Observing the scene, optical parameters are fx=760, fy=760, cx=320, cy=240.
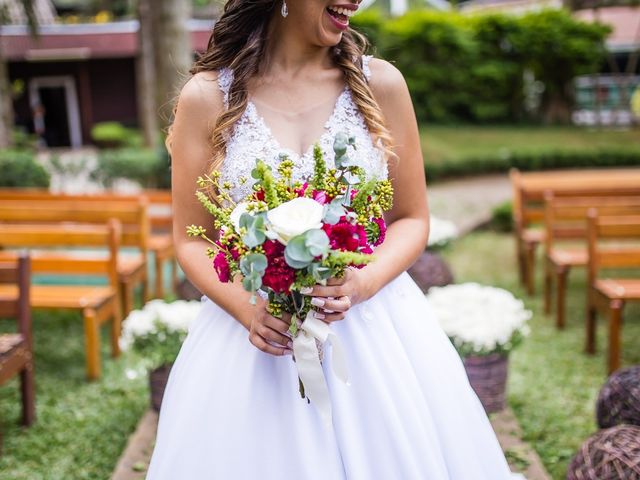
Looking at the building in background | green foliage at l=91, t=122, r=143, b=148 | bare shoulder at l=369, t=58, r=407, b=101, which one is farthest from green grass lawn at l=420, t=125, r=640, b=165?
bare shoulder at l=369, t=58, r=407, b=101

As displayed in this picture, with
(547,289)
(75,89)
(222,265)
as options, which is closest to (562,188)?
(547,289)

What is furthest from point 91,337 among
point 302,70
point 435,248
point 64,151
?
point 64,151

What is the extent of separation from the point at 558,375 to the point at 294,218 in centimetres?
463

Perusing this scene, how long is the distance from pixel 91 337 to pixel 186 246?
11.7 ft

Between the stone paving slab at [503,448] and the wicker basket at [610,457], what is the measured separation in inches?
29.1

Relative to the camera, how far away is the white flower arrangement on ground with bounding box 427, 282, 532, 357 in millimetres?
4492

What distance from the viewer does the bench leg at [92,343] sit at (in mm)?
5680

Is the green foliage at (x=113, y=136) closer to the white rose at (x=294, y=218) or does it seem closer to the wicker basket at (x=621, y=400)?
the wicker basket at (x=621, y=400)

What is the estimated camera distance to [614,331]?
557 centimetres

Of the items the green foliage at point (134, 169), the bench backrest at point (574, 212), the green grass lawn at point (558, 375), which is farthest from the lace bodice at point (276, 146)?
the green foliage at point (134, 169)

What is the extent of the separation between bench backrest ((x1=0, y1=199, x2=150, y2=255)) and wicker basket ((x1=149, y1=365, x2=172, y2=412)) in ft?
7.85

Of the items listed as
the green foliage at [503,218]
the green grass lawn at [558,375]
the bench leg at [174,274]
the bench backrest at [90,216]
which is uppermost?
the bench backrest at [90,216]

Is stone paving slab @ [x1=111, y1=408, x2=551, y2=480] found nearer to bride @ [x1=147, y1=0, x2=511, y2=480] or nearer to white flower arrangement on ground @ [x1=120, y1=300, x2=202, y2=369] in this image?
white flower arrangement on ground @ [x1=120, y1=300, x2=202, y2=369]

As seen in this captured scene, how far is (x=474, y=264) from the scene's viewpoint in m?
9.62
